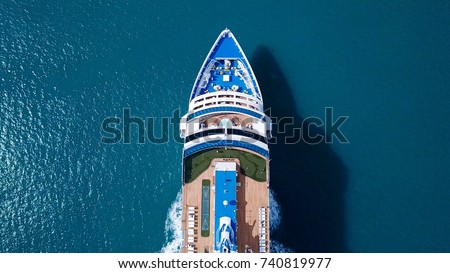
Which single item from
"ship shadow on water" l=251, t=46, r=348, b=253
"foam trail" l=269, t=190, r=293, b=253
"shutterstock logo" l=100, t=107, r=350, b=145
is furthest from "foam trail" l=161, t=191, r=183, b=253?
"ship shadow on water" l=251, t=46, r=348, b=253

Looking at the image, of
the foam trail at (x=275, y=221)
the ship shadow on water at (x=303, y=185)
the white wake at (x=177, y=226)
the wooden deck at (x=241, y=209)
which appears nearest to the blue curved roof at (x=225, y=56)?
the ship shadow on water at (x=303, y=185)

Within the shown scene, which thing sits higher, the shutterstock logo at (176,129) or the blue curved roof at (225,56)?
the blue curved roof at (225,56)

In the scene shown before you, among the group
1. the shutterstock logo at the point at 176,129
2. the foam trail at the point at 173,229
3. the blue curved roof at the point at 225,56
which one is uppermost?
the blue curved roof at the point at 225,56

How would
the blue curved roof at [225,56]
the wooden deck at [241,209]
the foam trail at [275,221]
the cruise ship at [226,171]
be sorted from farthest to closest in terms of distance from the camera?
the blue curved roof at [225,56]
the foam trail at [275,221]
the wooden deck at [241,209]
the cruise ship at [226,171]

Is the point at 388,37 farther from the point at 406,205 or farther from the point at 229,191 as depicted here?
the point at 229,191

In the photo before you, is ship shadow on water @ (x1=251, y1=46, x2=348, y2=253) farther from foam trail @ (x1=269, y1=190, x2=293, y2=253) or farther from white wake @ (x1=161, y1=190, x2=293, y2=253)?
white wake @ (x1=161, y1=190, x2=293, y2=253)

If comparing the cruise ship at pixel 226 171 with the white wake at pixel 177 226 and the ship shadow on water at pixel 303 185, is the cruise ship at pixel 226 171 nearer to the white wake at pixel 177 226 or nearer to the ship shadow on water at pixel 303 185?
the ship shadow on water at pixel 303 185
